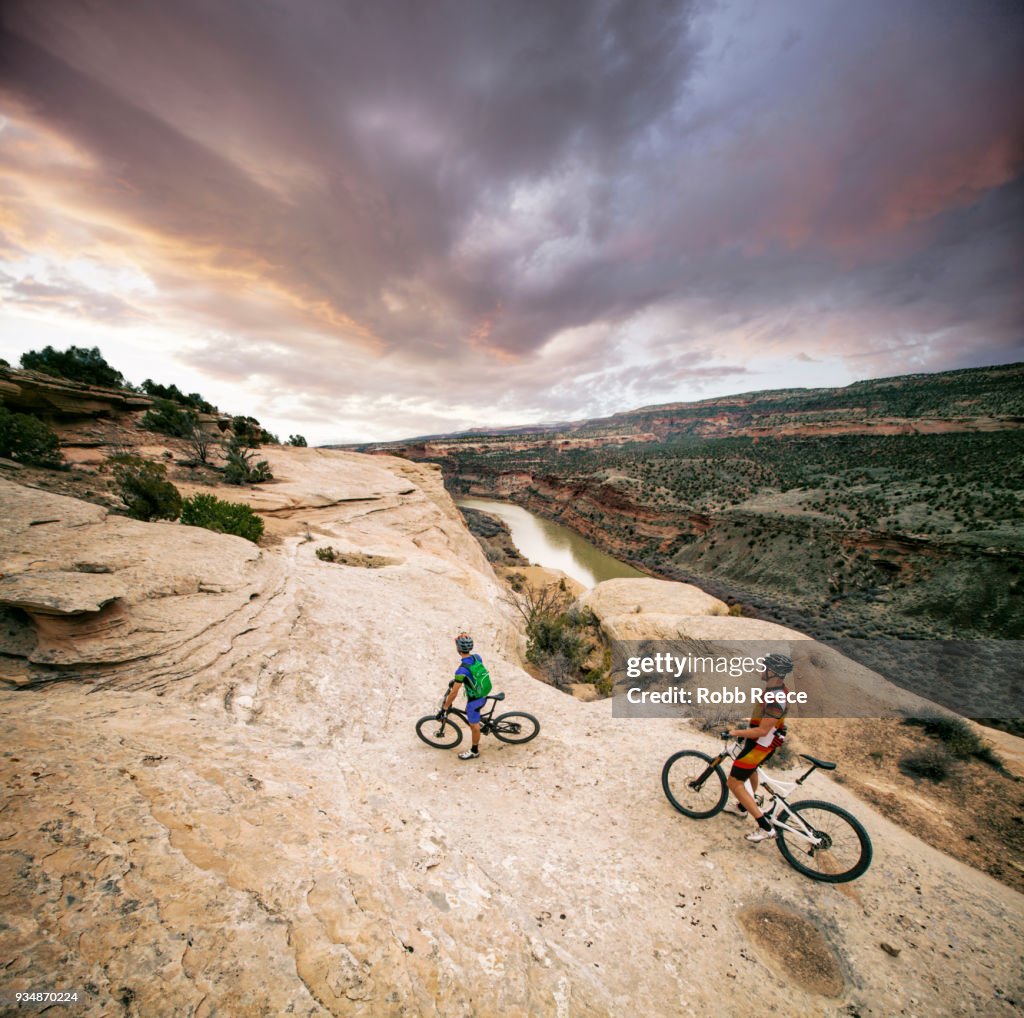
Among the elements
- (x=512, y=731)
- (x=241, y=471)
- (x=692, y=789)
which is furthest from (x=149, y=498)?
(x=692, y=789)

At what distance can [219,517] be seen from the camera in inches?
421

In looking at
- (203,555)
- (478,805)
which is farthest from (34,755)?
(203,555)

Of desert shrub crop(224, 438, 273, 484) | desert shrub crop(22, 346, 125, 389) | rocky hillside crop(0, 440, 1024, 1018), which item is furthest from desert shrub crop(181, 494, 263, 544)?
desert shrub crop(22, 346, 125, 389)

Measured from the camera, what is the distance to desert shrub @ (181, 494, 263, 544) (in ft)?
34.4

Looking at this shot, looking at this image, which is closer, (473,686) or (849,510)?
(473,686)

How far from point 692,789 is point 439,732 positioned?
3452mm

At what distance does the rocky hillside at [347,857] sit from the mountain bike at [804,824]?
7.3 inches

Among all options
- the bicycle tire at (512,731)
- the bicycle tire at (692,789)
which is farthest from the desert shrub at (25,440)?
the bicycle tire at (692,789)

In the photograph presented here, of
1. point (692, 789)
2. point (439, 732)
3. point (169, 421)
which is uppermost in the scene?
point (169, 421)

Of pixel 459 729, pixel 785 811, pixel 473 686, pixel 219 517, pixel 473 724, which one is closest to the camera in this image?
pixel 785 811

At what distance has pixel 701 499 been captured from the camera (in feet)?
144

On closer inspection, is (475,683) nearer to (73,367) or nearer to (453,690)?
(453,690)

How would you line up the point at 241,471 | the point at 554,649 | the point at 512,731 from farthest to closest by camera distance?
the point at 241,471, the point at 554,649, the point at 512,731

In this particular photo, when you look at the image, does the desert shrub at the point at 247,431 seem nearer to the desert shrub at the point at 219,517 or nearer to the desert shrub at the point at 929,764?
the desert shrub at the point at 219,517
